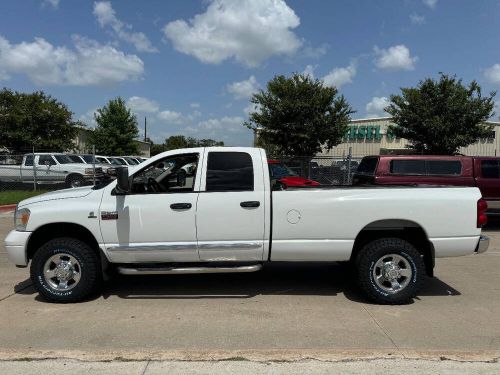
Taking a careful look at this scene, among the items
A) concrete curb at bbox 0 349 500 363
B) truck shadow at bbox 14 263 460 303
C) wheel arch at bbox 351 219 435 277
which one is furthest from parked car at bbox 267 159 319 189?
concrete curb at bbox 0 349 500 363

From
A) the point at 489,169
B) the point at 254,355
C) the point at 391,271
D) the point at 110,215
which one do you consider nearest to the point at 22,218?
the point at 110,215

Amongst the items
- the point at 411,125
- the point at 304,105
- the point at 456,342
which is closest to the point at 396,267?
the point at 456,342

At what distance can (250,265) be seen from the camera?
5.60 meters

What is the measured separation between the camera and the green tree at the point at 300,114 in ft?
74.9

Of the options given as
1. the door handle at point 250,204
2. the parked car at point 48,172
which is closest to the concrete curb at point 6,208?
the parked car at point 48,172

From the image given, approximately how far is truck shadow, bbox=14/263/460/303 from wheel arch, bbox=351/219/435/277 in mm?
419

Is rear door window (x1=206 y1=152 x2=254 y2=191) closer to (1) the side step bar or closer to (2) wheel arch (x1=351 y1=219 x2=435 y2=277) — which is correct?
(1) the side step bar

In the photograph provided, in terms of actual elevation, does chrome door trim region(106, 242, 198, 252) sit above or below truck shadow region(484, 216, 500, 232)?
above

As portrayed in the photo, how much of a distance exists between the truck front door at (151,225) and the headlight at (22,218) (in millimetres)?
852

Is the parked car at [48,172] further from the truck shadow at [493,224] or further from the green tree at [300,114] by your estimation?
the truck shadow at [493,224]

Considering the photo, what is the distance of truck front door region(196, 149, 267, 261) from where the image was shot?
5.48m

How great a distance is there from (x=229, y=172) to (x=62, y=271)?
87.2 inches

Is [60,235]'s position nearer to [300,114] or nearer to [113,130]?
[300,114]

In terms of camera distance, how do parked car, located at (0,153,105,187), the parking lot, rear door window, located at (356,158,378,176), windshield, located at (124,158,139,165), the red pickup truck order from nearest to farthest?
1. the parking lot
2. the red pickup truck
3. rear door window, located at (356,158,378,176)
4. parked car, located at (0,153,105,187)
5. windshield, located at (124,158,139,165)
